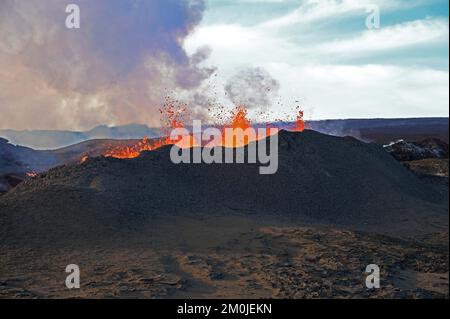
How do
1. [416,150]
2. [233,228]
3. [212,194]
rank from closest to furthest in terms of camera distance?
[233,228], [212,194], [416,150]

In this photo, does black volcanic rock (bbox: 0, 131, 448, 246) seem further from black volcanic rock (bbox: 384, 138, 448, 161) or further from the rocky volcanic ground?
black volcanic rock (bbox: 384, 138, 448, 161)

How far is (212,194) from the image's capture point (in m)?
13.8

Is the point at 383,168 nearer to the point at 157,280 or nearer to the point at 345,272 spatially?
the point at 345,272

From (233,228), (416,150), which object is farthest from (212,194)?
(416,150)

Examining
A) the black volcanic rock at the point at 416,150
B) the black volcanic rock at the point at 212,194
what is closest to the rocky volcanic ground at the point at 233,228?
the black volcanic rock at the point at 212,194

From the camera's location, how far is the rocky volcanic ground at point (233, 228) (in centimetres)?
846

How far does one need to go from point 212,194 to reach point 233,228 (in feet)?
7.83

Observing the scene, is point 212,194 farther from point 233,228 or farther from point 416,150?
point 416,150

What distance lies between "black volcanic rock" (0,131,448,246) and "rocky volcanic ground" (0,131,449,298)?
37 millimetres

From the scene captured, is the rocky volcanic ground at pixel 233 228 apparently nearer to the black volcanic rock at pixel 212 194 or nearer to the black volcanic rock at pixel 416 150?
the black volcanic rock at pixel 212 194

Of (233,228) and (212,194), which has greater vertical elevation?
(212,194)

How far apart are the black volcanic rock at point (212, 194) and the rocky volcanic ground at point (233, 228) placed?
1.4 inches
